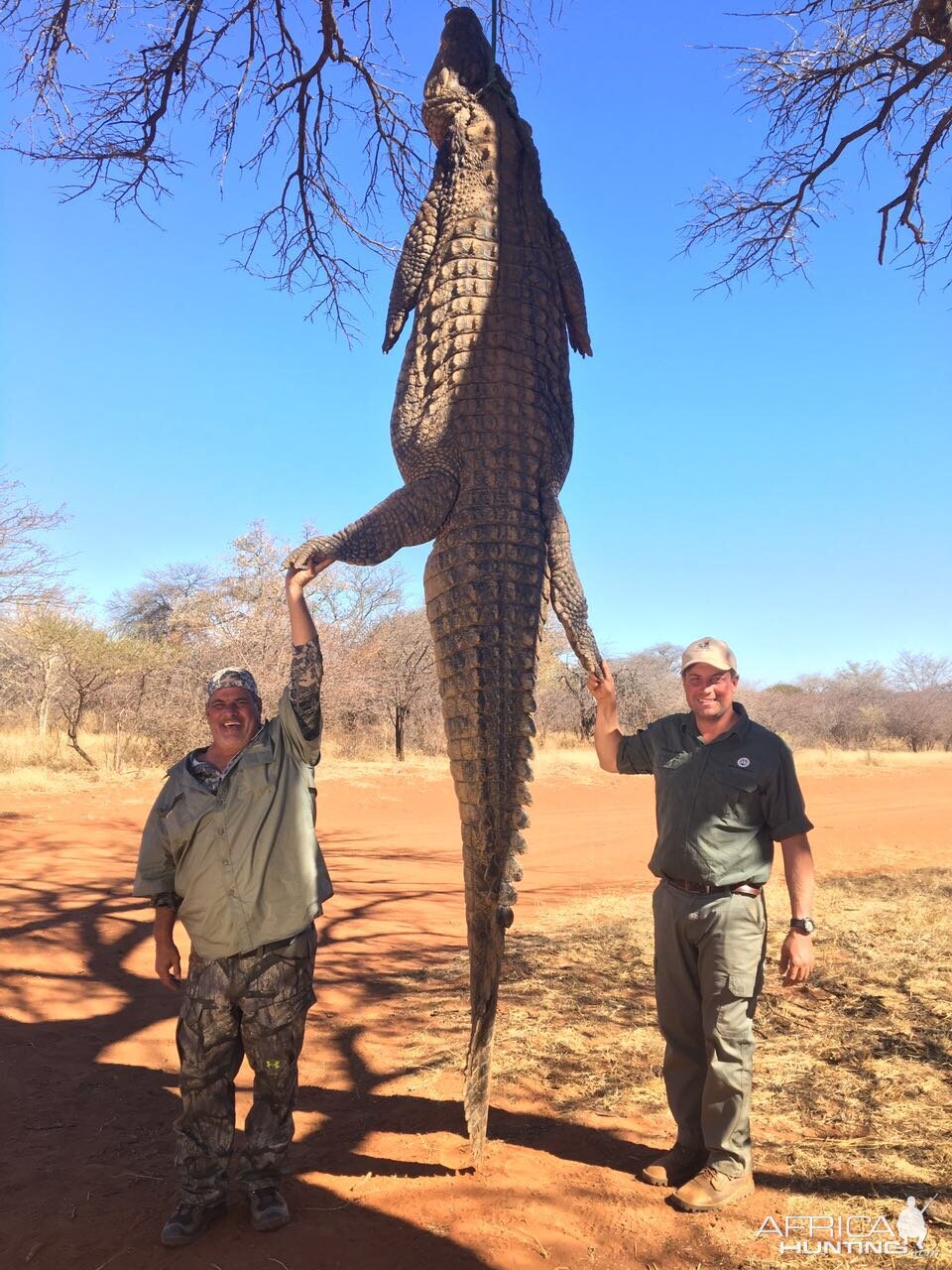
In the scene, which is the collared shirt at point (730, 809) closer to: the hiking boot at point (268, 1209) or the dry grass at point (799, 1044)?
the dry grass at point (799, 1044)

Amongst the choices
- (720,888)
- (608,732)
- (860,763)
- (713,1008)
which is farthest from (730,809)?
(860,763)

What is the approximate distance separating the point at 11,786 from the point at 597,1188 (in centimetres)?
1208

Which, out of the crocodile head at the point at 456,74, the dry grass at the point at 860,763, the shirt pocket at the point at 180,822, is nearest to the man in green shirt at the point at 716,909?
the shirt pocket at the point at 180,822

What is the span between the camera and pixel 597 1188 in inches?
115

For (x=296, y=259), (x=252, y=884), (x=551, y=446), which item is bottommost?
(x=252, y=884)

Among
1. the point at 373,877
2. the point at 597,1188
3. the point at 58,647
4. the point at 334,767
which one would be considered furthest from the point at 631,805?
the point at 597,1188

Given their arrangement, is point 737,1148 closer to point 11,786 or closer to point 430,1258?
point 430,1258

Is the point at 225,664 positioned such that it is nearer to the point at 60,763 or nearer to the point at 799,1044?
the point at 60,763

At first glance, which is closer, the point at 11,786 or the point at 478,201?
the point at 478,201

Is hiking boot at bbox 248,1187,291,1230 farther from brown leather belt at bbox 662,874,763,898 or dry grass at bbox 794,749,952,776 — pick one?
dry grass at bbox 794,749,952,776

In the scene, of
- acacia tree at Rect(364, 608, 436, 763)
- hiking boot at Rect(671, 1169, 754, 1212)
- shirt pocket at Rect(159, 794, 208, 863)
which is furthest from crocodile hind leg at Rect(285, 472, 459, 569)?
acacia tree at Rect(364, 608, 436, 763)

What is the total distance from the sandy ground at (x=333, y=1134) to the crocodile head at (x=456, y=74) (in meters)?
3.72

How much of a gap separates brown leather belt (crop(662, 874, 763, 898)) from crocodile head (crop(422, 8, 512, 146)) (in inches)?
111

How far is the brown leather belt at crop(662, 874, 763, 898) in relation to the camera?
290cm
